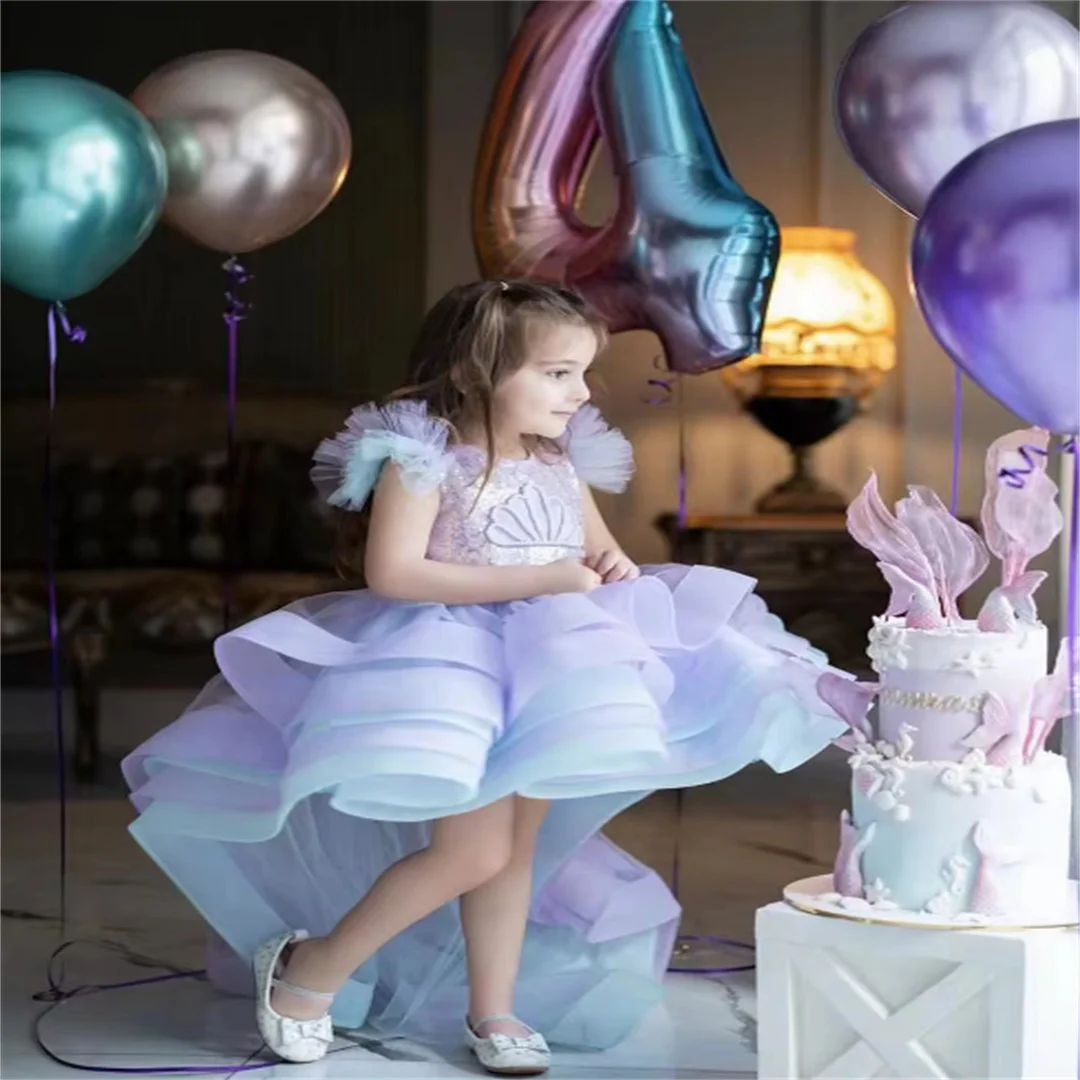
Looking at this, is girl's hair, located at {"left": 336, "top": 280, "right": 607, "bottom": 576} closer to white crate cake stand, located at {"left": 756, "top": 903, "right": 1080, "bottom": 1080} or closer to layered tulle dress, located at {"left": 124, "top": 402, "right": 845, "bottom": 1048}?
layered tulle dress, located at {"left": 124, "top": 402, "right": 845, "bottom": 1048}

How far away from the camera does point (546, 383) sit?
2441mm

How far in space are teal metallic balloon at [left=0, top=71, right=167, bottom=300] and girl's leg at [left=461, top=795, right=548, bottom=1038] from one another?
3.45 ft

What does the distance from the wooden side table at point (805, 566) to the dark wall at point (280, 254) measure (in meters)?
0.99

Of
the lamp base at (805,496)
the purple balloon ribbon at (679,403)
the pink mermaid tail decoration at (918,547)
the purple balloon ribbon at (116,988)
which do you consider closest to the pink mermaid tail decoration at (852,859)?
the pink mermaid tail decoration at (918,547)

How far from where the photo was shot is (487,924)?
2445 millimetres

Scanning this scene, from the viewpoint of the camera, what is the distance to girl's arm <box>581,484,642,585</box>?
8.18 feet

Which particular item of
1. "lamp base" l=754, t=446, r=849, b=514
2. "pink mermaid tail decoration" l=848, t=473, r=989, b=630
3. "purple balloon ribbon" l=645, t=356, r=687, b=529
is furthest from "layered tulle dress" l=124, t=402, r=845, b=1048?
"lamp base" l=754, t=446, r=849, b=514

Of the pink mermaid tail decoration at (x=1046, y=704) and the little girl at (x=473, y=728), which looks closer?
the pink mermaid tail decoration at (x=1046, y=704)

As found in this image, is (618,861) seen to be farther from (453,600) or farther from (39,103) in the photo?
(39,103)

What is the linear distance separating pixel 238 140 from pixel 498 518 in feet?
3.16

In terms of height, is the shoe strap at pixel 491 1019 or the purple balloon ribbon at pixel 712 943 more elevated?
the shoe strap at pixel 491 1019

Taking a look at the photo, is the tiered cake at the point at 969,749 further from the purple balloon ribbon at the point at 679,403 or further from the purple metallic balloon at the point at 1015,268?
the purple balloon ribbon at the point at 679,403

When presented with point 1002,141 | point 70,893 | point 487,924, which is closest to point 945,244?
point 1002,141

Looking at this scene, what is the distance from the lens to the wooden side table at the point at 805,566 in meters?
4.91
